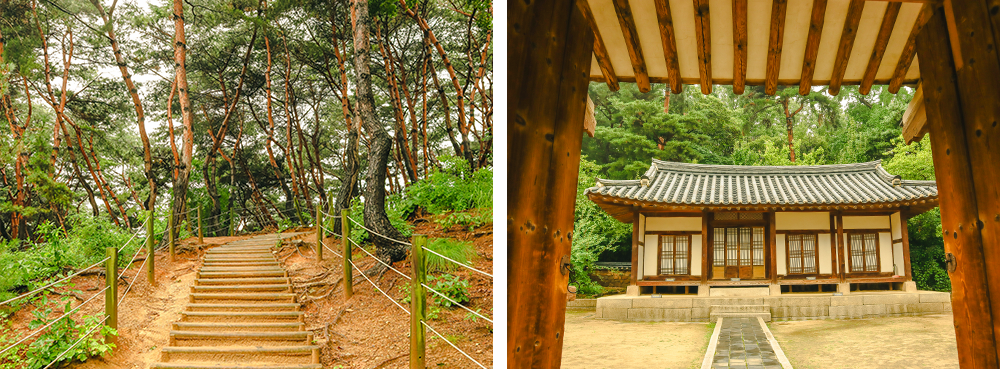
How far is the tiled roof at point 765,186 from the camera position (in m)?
8.80

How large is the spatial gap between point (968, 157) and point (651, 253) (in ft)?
28.4

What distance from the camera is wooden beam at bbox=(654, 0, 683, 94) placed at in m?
1.46

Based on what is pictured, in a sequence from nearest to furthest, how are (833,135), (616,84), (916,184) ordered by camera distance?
1. (616,84)
2. (916,184)
3. (833,135)

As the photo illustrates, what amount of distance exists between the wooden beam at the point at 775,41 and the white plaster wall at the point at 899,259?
31.9 ft

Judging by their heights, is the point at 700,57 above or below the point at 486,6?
below

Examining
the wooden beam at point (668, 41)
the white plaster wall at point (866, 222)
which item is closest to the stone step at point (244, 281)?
the wooden beam at point (668, 41)

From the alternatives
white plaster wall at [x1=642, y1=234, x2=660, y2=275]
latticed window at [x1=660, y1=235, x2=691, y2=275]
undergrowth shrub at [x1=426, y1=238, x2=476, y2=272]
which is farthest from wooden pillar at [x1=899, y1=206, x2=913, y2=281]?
undergrowth shrub at [x1=426, y1=238, x2=476, y2=272]

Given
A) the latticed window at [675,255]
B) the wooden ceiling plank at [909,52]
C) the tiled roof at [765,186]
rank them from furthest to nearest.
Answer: the latticed window at [675,255] < the tiled roof at [765,186] < the wooden ceiling plank at [909,52]

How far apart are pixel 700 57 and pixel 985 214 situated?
0.88 m

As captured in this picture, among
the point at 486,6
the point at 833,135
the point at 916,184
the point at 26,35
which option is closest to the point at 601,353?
the point at 486,6

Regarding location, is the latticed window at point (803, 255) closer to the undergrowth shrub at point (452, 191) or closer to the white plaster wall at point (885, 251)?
→ the white plaster wall at point (885, 251)

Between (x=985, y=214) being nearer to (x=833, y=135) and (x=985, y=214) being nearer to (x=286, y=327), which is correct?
(x=286, y=327)

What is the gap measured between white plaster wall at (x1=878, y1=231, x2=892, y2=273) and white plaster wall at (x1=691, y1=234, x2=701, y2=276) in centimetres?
335

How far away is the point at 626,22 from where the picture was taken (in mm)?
1509
